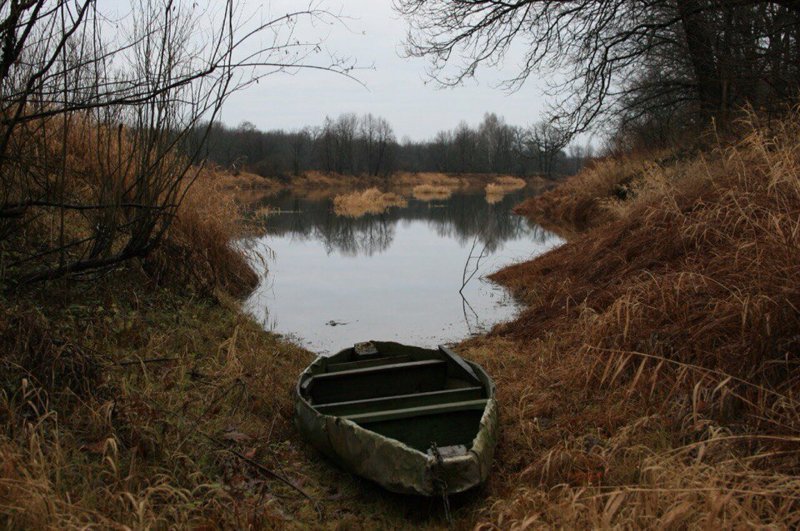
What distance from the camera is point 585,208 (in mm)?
20875

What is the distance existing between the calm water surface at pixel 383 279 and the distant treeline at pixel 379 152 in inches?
1413

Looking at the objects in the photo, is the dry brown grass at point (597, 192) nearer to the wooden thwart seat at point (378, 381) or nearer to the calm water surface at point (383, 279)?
the calm water surface at point (383, 279)

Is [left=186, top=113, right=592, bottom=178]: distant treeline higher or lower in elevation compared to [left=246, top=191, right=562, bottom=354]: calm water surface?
higher

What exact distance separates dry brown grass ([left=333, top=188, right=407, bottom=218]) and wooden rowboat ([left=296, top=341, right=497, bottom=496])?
2134 centimetres

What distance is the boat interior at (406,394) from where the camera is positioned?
174 inches

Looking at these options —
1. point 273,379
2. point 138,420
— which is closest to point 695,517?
point 138,420

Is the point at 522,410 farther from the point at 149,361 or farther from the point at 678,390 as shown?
the point at 149,361

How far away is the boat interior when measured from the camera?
442 centimetres

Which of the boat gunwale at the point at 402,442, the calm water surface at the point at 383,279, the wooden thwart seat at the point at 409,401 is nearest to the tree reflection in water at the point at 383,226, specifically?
the calm water surface at the point at 383,279

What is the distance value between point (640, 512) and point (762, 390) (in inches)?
46.0

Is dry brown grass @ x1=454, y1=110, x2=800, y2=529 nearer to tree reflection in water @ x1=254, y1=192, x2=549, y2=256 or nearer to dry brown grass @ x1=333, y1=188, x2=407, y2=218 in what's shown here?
tree reflection in water @ x1=254, y1=192, x2=549, y2=256

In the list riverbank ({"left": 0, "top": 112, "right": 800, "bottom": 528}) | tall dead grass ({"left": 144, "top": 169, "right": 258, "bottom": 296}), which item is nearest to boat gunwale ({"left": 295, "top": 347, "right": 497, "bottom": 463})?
riverbank ({"left": 0, "top": 112, "right": 800, "bottom": 528})

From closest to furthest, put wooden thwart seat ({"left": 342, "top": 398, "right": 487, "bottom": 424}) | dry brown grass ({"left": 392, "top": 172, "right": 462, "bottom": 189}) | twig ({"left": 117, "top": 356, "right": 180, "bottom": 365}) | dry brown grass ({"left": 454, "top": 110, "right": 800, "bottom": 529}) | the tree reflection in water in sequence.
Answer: dry brown grass ({"left": 454, "top": 110, "right": 800, "bottom": 529}) → wooden thwart seat ({"left": 342, "top": 398, "right": 487, "bottom": 424}) → twig ({"left": 117, "top": 356, "right": 180, "bottom": 365}) → the tree reflection in water → dry brown grass ({"left": 392, "top": 172, "right": 462, "bottom": 189})

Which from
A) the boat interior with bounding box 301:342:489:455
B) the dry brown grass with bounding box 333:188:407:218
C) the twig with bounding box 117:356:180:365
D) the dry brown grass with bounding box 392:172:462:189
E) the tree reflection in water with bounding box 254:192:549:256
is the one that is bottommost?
the boat interior with bounding box 301:342:489:455
